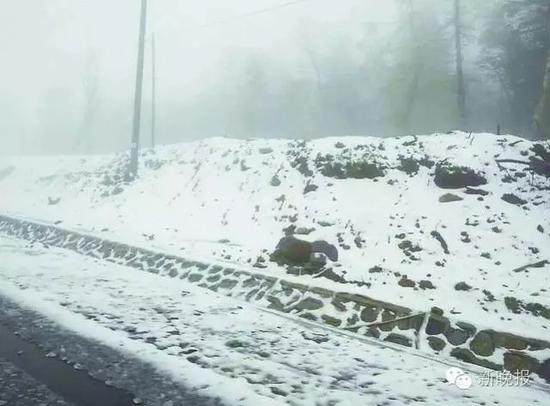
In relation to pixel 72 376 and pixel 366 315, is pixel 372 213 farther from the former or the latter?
pixel 72 376

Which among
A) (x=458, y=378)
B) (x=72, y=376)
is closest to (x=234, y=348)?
(x=72, y=376)

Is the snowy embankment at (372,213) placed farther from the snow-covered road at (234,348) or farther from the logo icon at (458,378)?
the snow-covered road at (234,348)

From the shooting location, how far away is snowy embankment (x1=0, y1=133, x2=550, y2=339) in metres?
8.45

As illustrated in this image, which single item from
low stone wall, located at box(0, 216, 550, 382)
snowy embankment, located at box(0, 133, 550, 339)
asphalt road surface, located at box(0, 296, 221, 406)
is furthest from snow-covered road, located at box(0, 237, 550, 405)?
snowy embankment, located at box(0, 133, 550, 339)

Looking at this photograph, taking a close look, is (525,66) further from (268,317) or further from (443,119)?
(268,317)

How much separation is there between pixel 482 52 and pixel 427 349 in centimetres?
2964

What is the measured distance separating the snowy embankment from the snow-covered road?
1556mm

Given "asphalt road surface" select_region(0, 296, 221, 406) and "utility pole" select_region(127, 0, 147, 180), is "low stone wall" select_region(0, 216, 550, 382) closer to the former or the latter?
"asphalt road surface" select_region(0, 296, 221, 406)

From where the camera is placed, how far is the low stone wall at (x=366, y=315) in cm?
629

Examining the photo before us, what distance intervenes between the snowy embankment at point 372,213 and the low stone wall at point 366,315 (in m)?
0.23

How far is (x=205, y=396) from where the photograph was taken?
4672mm

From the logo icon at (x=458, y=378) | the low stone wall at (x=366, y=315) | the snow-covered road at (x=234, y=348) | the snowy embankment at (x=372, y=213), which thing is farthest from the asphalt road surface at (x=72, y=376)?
the snowy embankment at (x=372, y=213)

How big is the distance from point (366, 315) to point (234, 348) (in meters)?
2.50

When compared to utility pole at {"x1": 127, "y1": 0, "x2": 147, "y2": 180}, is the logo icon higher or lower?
lower
